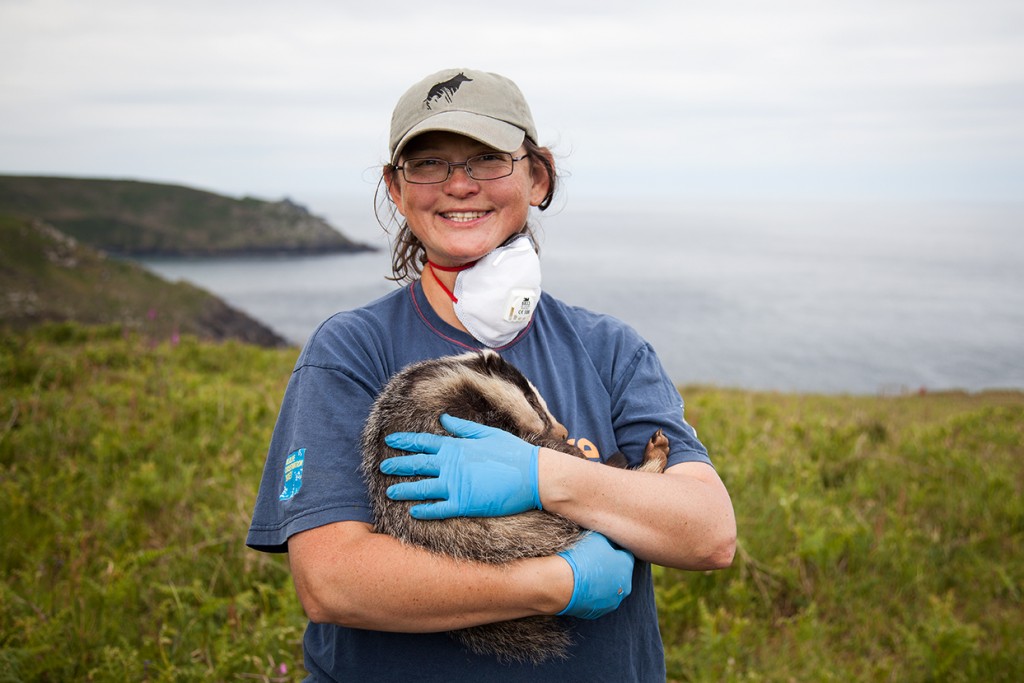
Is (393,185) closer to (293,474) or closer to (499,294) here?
(499,294)

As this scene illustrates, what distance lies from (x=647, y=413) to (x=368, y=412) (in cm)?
104

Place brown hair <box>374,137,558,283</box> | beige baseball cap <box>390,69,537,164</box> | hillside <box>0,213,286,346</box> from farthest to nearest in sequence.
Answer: hillside <box>0,213,286,346</box> → brown hair <box>374,137,558,283</box> → beige baseball cap <box>390,69,537,164</box>

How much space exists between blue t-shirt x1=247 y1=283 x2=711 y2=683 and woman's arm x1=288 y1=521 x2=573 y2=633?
0.10 m

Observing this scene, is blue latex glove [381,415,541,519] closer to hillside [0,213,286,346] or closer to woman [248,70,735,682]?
woman [248,70,735,682]

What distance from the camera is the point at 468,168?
8.34 feet

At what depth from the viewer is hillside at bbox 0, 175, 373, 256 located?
177ft

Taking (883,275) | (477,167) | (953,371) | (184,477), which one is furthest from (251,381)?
(883,275)

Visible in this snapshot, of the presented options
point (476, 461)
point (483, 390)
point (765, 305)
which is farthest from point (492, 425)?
point (765, 305)

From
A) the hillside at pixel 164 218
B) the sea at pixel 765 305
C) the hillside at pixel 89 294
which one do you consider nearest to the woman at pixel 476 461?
the sea at pixel 765 305

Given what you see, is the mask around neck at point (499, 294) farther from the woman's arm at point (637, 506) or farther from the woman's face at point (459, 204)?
the woman's arm at point (637, 506)

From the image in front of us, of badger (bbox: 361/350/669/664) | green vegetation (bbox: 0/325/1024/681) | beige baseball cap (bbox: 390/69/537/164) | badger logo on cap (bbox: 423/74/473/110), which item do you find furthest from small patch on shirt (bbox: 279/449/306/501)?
green vegetation (bbox: 0/325/1024/681)

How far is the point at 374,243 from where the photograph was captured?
68.9 m

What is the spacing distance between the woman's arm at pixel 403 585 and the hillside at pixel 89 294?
70.3 feet

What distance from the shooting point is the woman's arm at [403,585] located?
1.96 metres
